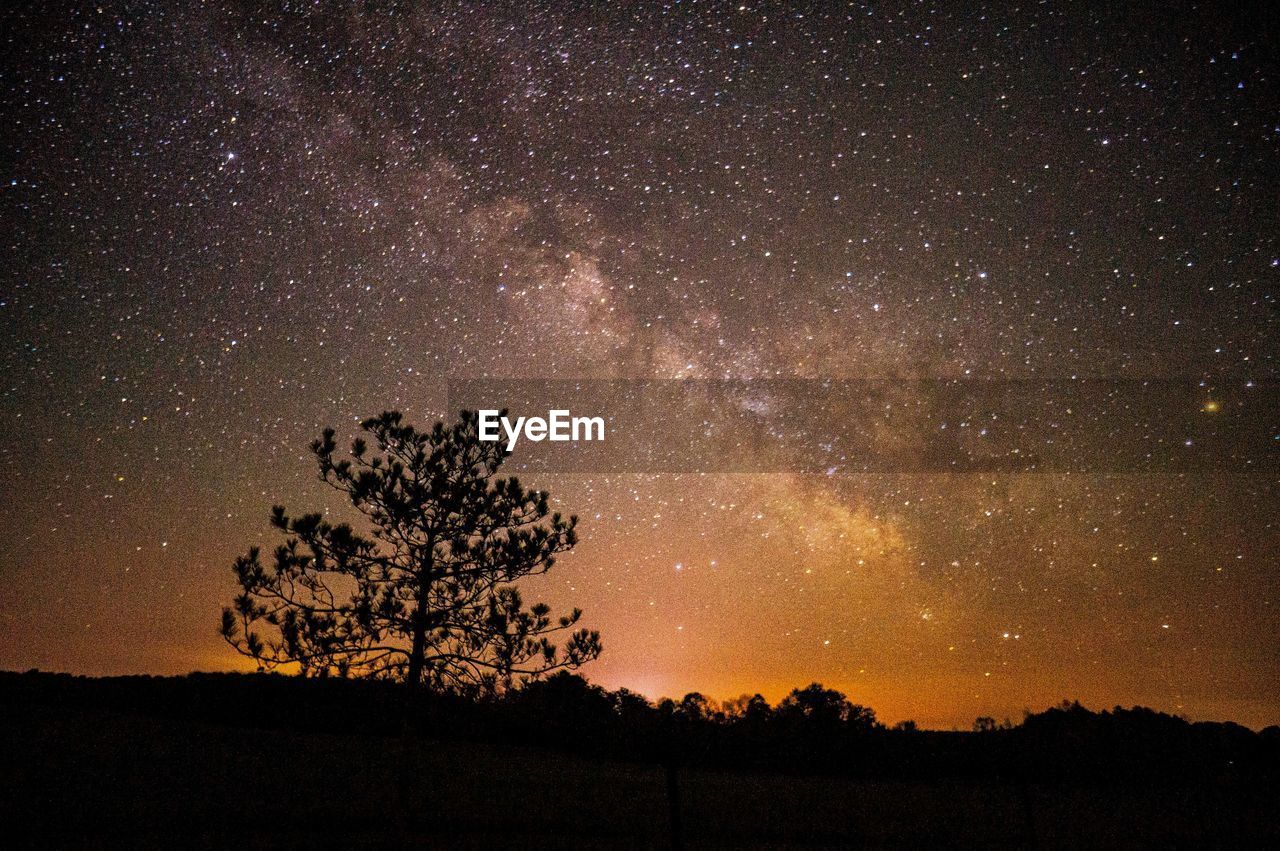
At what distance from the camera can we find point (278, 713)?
19.3 metres

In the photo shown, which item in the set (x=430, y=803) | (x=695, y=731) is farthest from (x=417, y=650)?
(x=695, y=731)

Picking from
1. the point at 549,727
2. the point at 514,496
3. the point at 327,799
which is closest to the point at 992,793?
the point at 549,727

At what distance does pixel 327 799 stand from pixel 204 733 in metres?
6.51

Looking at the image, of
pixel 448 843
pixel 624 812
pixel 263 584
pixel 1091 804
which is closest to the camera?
pixel 448 843

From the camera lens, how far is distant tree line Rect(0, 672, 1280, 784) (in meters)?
18.3

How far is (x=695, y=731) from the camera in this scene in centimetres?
3469

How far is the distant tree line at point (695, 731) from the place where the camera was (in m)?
18.3

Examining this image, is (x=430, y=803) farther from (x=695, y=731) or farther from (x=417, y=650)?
(x=695, y=731)

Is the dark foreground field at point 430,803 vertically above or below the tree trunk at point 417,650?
below

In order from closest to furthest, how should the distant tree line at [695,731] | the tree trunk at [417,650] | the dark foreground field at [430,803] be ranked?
the dark foreground field at [430,803]
the tree trunk at [417,650]
the distant tree line at [695,731]

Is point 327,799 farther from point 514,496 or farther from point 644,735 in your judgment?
point 644,735

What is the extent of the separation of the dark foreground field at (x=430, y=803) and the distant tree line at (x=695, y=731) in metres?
1.19

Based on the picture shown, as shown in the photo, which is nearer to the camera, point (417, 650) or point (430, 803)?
point (430, 803)

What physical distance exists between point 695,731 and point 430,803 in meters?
25.6
